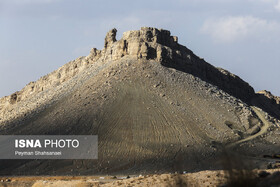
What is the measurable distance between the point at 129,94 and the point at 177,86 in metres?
9.45

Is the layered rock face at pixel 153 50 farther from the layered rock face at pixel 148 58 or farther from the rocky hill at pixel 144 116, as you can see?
the rocky hill at pixel 144 116

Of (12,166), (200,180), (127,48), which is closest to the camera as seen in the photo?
(200,180)

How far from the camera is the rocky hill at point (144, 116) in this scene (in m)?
76.6

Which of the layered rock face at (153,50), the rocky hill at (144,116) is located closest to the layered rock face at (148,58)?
the layered rock face at (153,50)

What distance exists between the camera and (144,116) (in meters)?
85.9

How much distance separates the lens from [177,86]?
95438mm

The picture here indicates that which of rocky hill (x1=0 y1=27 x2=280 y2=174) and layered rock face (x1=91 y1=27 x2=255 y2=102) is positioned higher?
layered rock face (x1=91 y1=27 x2=255 y2=102)

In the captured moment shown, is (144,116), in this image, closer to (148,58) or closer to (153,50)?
(148,58)

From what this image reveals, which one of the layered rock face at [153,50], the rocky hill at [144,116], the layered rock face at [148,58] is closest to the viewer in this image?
the rocky hill at [144,116]

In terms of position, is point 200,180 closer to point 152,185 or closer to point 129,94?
point 152,185

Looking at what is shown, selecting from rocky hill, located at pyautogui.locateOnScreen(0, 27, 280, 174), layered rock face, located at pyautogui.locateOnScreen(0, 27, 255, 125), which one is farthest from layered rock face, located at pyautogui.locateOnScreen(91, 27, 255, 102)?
rocky hill, located at pyautogui.locateOnScreen(0, 27, 280, 174)

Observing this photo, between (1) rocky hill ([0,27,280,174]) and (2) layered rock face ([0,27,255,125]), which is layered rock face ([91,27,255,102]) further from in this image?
(1) rocky hill ([0,27,280,174])

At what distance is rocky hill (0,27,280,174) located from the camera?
76562 millimetres

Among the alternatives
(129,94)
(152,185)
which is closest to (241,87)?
(129,94)
